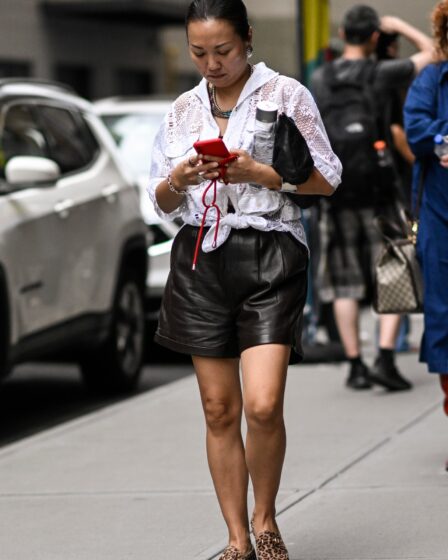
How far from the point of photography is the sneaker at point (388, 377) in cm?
870

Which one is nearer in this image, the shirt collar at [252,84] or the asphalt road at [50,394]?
the shirt collar at [252,84]

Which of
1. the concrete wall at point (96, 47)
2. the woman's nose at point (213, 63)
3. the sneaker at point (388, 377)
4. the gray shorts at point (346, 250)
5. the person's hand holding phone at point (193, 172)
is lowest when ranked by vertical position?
the concrete wall at point (96, 47)

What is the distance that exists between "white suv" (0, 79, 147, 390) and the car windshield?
240 cm

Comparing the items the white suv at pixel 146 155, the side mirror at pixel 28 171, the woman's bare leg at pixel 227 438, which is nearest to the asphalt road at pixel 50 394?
the white suv at pixel 146 155

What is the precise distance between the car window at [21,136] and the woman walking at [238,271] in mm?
3586

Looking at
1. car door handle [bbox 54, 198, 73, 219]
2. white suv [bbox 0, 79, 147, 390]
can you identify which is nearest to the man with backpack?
white suv [bbox 0, 79, 147, 390]

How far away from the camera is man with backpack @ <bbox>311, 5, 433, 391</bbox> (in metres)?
8.64

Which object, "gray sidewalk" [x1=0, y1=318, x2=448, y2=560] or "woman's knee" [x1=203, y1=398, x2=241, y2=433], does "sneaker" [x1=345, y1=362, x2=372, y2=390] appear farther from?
"woman's knee" [x1=203, y1=398, x2=241, y2=433]

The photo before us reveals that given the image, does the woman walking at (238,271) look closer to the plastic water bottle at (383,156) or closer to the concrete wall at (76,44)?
the plastic water bottle at (383,156)

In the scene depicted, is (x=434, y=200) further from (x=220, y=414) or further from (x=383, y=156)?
(x=383, y=156)

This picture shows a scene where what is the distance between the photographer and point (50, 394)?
1005 centimetres

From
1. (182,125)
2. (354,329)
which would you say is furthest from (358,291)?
(182,125)

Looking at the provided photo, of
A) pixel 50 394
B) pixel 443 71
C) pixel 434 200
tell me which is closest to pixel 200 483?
pixel 434 200

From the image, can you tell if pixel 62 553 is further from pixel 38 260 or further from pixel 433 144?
pixel 38 260
